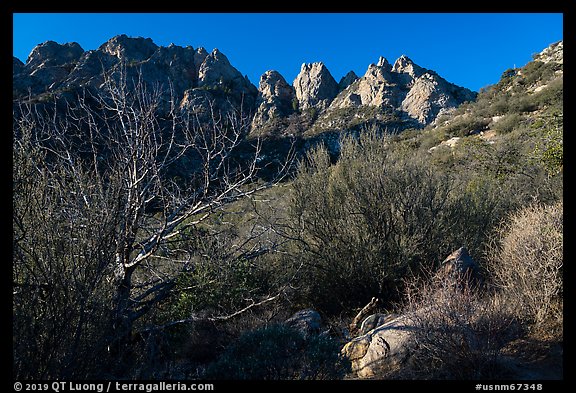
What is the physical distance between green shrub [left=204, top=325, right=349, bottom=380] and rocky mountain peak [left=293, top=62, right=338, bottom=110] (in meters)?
44.7

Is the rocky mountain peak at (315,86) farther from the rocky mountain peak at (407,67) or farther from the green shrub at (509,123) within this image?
the green shrub at (509,123)

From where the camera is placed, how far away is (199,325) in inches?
199

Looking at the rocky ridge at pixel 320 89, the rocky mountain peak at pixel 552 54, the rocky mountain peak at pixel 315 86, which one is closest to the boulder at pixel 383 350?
the rocky mountain peak at pixel 552 54

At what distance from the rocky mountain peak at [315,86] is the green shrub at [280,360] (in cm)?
4474

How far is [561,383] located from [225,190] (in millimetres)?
4469

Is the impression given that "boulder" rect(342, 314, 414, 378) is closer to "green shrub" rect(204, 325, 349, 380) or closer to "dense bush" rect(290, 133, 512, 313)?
"green shrub" rect(204, 325, 349, 380)

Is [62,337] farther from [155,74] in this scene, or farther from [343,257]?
[155,74]

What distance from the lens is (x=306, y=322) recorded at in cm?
495

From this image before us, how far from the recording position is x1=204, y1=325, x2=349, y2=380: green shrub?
3.14 metres

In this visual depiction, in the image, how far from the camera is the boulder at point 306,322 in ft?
15.6

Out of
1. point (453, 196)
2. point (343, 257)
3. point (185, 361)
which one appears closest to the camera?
point (185, 361)

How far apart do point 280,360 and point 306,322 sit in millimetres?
1792

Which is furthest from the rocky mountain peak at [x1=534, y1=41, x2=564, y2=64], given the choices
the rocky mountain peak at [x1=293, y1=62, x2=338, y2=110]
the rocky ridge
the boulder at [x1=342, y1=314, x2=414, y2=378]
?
the boulder at [x1=342, y1=314, x2=414, y2=378]

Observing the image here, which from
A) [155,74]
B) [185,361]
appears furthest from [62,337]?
[155,74]
